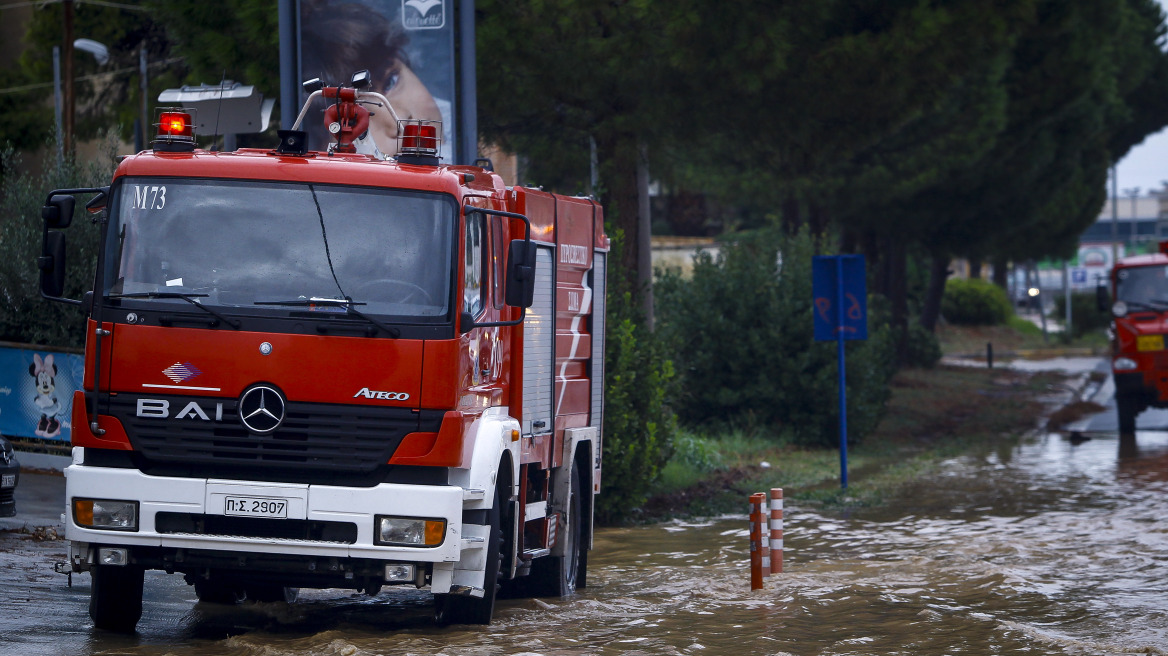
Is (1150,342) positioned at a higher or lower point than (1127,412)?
higher

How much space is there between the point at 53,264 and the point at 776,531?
208 inches

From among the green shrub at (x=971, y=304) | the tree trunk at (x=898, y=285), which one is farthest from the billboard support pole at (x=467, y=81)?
the green shrub at (x=971, y=304)

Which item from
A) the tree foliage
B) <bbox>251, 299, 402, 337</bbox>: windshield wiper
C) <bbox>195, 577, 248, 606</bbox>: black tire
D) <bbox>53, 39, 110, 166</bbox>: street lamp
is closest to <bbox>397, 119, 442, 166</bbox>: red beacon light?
<bbox>251, 299, 402, 337</bbox>: windshield wiper

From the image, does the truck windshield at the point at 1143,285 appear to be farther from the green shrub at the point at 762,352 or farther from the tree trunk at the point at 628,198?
the tree trunk at the point at 628,198

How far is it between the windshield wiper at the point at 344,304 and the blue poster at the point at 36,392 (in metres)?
9.07

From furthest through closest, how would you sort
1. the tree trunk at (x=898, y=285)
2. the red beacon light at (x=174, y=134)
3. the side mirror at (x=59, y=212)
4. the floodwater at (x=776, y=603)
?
the tree trunk at (x=898, y=285) → the floodwater at (x=776, y=603) → the red beacon light at (x=174, y=134) → the side mirror at (x=59, y=212)

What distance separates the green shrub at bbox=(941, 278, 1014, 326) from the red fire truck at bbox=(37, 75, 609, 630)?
2149 inches

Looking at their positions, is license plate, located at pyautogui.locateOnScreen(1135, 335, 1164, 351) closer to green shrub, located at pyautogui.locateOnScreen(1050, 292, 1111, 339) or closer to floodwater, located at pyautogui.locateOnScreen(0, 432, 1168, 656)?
floodwater, located at pyautogui.locateOnScreen(0, 432, 1168, 656)

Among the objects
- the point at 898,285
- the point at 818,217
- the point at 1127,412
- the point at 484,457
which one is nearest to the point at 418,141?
the point at 484,457

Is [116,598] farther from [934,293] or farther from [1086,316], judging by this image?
[1086,316]

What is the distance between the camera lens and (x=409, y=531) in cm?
754

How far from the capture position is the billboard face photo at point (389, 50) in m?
14.4

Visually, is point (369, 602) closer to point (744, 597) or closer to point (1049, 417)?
point (744, 597)

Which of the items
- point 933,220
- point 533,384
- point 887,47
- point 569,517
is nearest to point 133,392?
point 533,384
